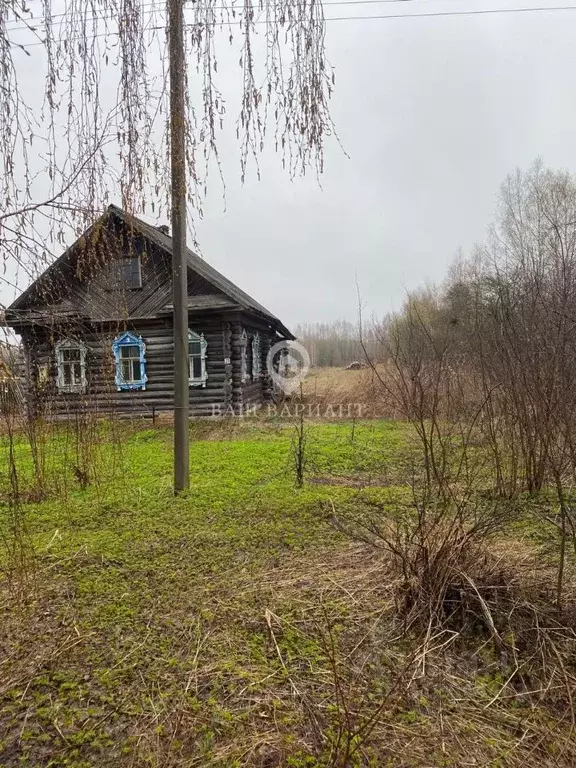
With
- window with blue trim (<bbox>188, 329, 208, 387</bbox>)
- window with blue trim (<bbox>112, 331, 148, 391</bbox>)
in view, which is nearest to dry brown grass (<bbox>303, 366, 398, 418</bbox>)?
window with blue trim (<bbox>188, 329, 208, 387</bbox>)

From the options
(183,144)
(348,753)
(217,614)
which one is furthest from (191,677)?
(183,144)

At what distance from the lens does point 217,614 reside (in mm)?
2244

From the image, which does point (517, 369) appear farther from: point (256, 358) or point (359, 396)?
point (256, 358)

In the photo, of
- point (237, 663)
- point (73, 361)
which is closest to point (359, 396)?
point (73, 361)

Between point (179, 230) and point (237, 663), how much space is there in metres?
3.46

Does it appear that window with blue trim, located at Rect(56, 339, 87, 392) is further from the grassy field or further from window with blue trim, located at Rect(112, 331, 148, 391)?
window with blue trim, located at Rect(112, 331, 148, 391)

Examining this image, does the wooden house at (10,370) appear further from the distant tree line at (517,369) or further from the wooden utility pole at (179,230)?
the distant tree line at (517,369)

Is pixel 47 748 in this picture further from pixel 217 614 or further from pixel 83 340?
pixel 83 340

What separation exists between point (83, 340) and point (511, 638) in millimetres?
2608

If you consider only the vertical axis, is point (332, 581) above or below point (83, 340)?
below

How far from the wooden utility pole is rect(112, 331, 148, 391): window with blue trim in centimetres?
767

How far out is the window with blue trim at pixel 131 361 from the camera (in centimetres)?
1155

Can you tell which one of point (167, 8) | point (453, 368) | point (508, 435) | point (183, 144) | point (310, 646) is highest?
point (167, 8)

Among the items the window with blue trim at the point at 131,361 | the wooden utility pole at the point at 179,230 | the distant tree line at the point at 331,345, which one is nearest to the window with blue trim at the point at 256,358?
the window with blue trim at the point at 131,361
